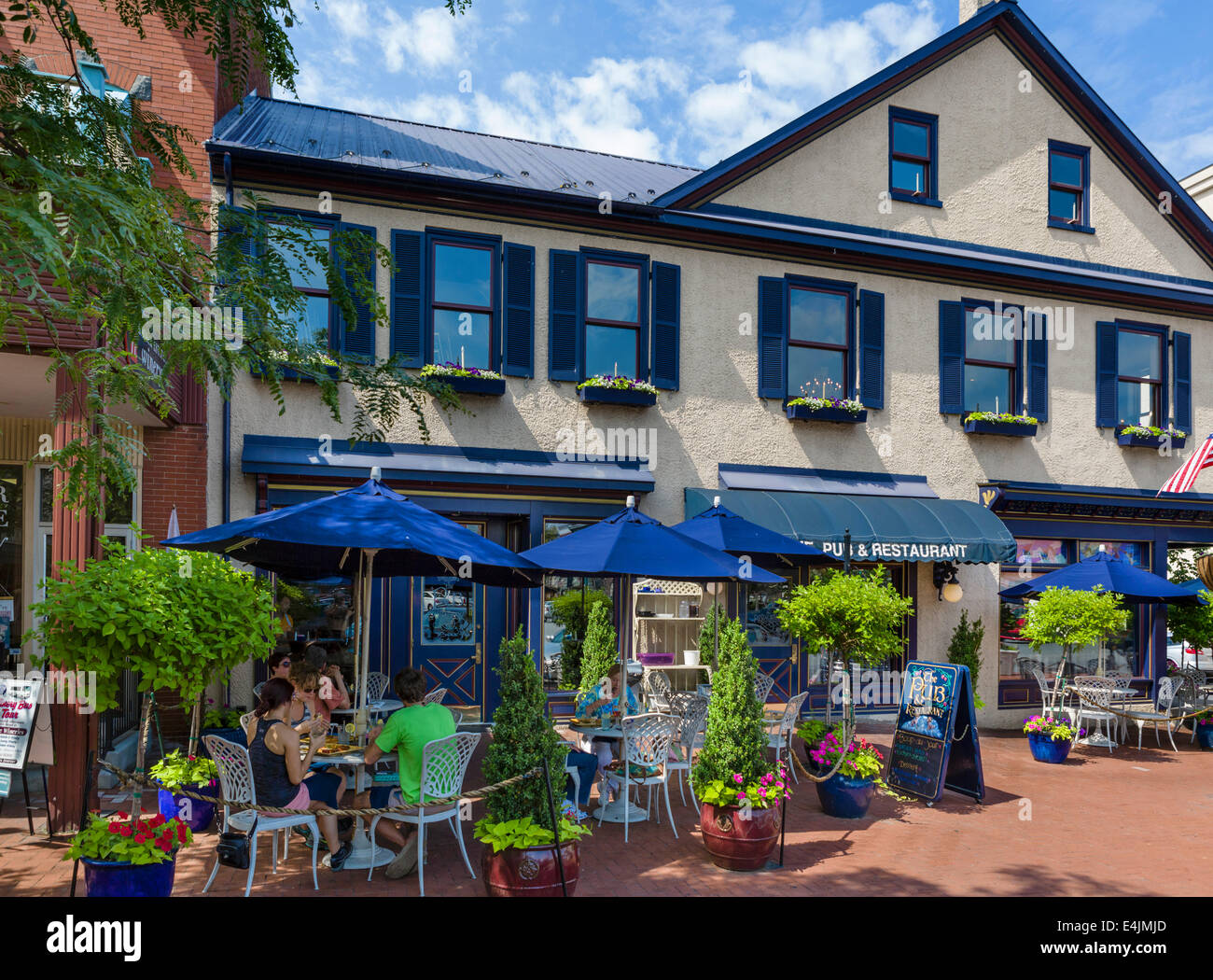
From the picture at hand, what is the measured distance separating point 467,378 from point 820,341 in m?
5.47

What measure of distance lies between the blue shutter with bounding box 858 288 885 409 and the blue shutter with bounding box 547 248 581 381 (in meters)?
4.43

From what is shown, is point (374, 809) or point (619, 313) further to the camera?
point (619, 313)

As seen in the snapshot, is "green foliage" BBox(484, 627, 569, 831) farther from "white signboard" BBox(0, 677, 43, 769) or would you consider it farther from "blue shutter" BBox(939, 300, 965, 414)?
"blue shutter" BBox(939, 300, 965, 414)

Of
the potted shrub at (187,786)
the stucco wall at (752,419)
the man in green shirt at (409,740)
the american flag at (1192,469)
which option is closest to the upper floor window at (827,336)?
the stucco wall at (752,419)

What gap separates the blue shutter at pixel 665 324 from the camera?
12.2 metres

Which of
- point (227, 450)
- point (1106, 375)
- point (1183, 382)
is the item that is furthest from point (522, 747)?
point (1183, 382)

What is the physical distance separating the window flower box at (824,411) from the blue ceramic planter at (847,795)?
19.9ft

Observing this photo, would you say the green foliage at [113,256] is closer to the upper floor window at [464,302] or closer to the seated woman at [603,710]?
the seated woman at [603,710]

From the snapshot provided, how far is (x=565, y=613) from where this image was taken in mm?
12117

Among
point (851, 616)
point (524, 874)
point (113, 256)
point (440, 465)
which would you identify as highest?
point (113, 256)

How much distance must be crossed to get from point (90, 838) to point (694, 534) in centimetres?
617

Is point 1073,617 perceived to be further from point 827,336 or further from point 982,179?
point 982,179
